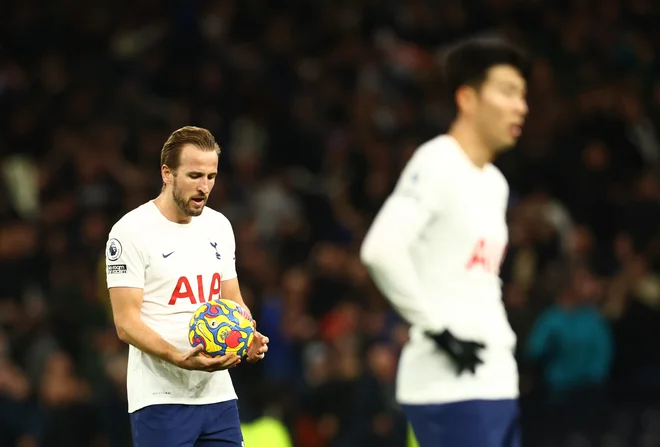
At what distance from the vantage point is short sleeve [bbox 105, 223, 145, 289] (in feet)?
16.4

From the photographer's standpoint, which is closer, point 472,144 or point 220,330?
point 220,330

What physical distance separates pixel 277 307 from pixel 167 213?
682cm

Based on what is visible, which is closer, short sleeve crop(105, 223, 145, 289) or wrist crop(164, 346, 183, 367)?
wrist crop(164, 346, 183, 367)

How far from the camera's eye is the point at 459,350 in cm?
545

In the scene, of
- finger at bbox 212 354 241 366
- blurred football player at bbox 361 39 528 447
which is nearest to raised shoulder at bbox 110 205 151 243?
finger at bbox 212 354 241 366

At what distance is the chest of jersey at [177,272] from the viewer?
505 centimetres

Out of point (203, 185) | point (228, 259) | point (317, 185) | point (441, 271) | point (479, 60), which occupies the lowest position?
point (441, 271)

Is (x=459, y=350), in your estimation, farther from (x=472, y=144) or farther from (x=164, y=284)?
(x=164, y=284)

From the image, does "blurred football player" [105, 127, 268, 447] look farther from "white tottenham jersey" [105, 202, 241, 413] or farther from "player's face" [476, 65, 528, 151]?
"player's face" [476, 65, 528, 151]

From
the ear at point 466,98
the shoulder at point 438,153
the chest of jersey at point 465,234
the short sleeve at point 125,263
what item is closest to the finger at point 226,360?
the short sleeve at point 125,263

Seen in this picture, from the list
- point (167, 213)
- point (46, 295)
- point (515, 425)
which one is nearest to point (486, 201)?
point (515, 425)

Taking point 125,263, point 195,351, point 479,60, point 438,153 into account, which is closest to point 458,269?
point 438,153

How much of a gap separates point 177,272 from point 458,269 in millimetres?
1222

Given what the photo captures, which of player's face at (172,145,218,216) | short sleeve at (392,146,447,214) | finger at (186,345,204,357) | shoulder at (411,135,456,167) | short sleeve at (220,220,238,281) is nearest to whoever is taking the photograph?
finger at (186,345,204,357)
